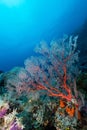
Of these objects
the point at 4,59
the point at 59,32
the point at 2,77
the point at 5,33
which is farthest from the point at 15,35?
the point at 2,77

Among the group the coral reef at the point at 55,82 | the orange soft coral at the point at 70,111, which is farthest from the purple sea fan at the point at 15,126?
the orange soft coral at the point at 70,111

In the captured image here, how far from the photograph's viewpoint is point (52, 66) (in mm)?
3775

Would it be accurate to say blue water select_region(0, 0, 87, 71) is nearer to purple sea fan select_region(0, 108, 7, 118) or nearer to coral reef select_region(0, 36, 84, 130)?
purple sea fan select_region(0, 108, 7, 118)

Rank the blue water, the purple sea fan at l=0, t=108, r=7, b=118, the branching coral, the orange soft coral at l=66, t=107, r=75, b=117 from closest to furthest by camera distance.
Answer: the branching coral → the orange soft coral at l=66, t=107, r=75, b=117 → the purple sea fan at l=0, t=108, r=7, b=118 → the blue water

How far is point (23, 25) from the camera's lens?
275 feet

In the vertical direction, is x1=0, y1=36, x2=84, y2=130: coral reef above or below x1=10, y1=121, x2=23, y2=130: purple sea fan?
above

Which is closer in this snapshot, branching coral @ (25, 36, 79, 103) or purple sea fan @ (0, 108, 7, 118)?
branching coral @ (25, 36, 79, 103)

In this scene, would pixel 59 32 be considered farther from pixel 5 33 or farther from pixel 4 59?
pixel 5 33

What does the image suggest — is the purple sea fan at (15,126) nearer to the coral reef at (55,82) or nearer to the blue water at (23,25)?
the coral reef at (55,82)

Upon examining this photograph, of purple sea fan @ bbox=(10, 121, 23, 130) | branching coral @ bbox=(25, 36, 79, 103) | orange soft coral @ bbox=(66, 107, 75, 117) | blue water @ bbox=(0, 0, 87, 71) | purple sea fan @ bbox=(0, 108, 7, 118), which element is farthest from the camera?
blue water @ bbox=(0, 0, 87, 71)

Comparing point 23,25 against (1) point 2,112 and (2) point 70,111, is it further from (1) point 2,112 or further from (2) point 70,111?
(2) point 70,111

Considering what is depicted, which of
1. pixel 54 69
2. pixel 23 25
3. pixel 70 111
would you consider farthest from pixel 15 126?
pixel 23 25

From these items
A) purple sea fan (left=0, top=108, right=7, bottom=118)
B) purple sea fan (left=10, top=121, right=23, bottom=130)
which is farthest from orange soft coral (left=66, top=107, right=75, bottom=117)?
purple sea fan (left=0, top=108, right=7, bottom=118)

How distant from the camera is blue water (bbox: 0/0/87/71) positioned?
65875 mm
